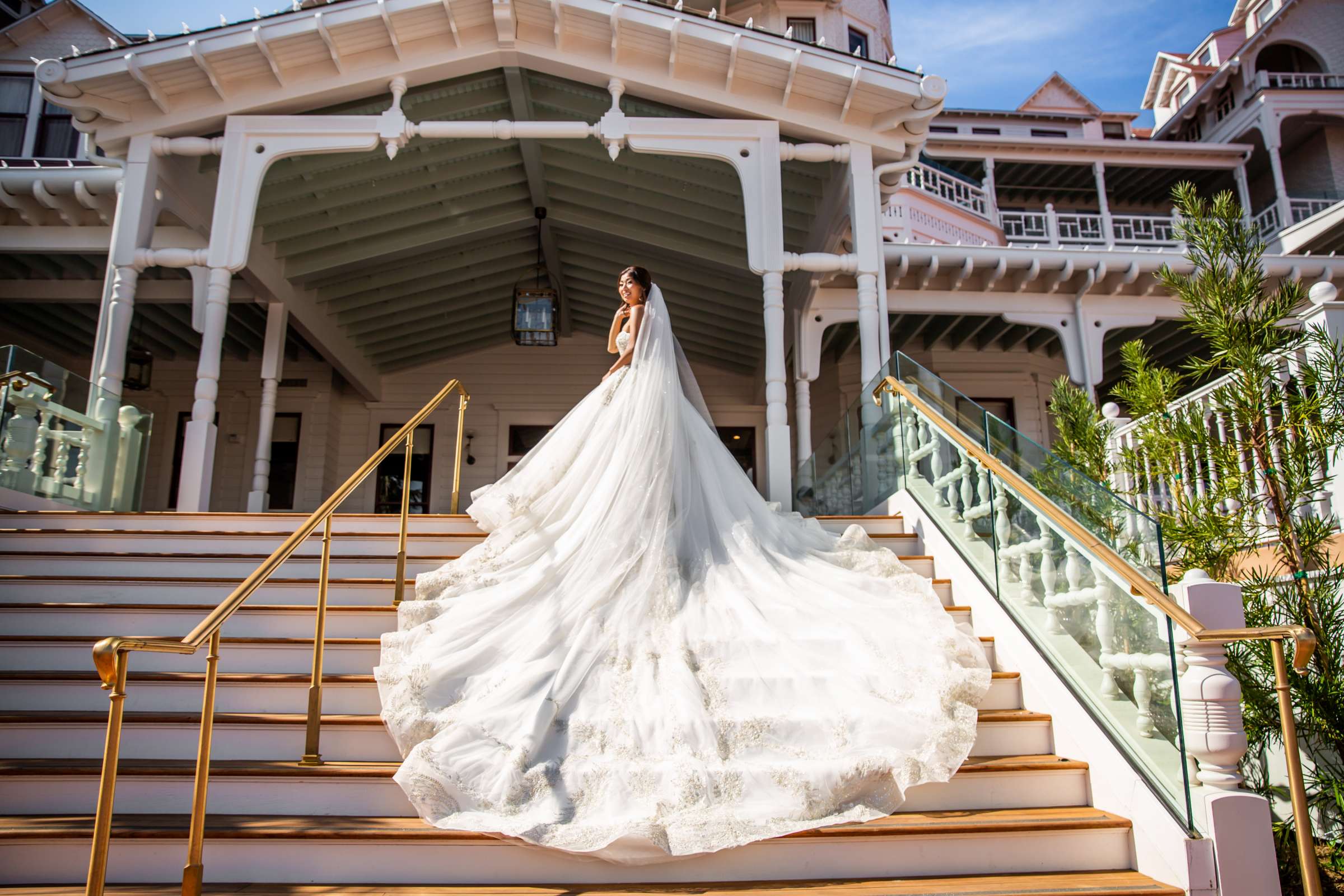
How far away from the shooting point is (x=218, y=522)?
618cm

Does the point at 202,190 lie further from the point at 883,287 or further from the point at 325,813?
the point at 325,813

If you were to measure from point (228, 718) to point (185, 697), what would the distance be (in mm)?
445

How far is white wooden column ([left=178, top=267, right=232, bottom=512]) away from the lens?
700 centimetres

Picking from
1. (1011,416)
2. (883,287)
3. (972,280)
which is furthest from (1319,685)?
(1011,416)

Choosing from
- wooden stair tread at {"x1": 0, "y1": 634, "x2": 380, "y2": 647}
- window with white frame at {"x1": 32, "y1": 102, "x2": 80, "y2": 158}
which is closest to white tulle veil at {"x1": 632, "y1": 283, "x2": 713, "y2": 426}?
wooden stair tread at {"x1": 0, "y1": 634, "x2": 380, "y2": 647}

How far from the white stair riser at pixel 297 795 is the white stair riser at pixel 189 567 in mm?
1896

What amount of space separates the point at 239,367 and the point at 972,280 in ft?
30.7

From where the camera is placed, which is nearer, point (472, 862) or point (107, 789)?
point (107, 789)

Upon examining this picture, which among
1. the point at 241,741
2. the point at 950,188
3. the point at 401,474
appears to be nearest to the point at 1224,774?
the point at 241,741

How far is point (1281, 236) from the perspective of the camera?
40.7ft

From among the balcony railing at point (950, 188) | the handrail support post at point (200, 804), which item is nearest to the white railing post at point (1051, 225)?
the balcony railing at point (950, 188)

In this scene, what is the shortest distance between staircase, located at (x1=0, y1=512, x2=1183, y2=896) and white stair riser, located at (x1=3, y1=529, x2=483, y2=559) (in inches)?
41.8

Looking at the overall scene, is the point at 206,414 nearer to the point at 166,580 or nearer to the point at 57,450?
the point at 57,450

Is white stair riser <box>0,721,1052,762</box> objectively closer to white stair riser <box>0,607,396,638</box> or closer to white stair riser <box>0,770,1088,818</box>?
white stair riser <box>0,770,1088,818</box>
